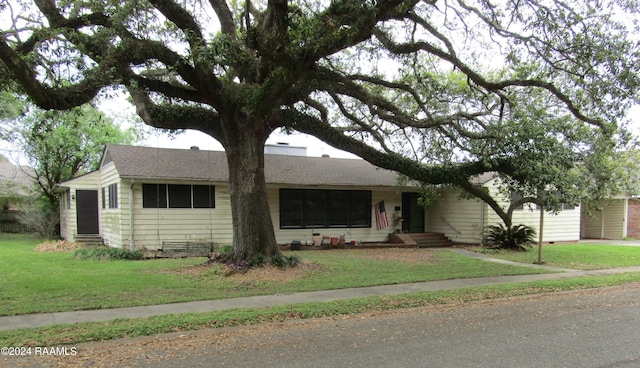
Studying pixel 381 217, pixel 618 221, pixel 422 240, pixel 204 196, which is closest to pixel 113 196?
pixel 204 196

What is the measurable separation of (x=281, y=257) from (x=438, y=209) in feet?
38.4

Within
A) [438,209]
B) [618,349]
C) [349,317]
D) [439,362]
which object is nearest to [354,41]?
[349,317]

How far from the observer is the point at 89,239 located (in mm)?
17734

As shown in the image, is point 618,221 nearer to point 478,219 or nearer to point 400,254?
point 478,219

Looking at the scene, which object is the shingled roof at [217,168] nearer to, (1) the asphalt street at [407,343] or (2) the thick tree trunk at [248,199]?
(2) the thick tree trunk at [248,199]

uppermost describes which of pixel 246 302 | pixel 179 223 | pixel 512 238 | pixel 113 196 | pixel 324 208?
pixel 113 196

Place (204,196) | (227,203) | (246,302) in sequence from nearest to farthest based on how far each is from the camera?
(246,302) → (204,196) → (227,203)

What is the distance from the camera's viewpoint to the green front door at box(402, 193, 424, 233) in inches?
807

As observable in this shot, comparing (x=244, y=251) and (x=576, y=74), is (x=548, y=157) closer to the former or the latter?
(x=576, y=74)

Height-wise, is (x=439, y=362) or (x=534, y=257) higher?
(x=439, y=362)

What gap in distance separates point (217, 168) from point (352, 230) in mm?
6469

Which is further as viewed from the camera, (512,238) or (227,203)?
(512,238)

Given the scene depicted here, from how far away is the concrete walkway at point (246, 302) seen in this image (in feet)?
21.0

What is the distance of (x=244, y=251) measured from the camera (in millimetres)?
10938
